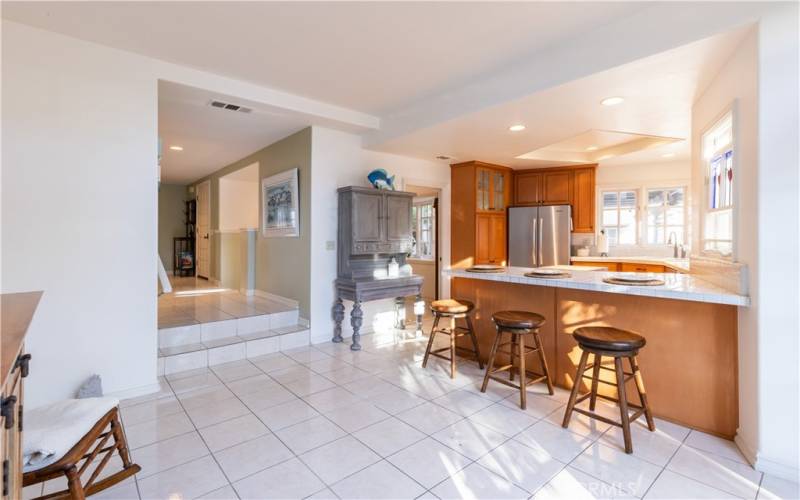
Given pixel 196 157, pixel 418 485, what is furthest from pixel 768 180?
pixel 196 157

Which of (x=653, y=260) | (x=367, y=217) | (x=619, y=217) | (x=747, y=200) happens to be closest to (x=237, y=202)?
(x=367, y=217)

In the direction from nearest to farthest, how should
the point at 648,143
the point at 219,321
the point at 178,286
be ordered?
the point at 219,321
the point at 648,143
the point at 178,286

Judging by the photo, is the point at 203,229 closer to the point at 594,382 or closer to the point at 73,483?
the point at 73,483

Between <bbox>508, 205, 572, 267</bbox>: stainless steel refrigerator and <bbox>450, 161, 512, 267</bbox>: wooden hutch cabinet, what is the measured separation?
28cm

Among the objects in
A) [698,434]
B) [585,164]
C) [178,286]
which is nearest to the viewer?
[698,434]

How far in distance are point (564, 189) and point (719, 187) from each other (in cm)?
353

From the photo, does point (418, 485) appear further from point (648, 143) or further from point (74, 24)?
point (648, 143)

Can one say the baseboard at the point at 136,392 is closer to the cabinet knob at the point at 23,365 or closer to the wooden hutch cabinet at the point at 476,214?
the cabinet knob at the point at 23,365

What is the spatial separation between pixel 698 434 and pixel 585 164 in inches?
171

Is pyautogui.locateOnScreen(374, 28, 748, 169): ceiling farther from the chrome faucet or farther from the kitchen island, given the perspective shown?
the kitchen island

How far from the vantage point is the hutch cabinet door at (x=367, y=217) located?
4.25m

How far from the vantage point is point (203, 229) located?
25.8ft

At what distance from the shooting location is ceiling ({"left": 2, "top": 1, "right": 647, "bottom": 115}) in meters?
2.30

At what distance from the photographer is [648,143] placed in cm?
491
